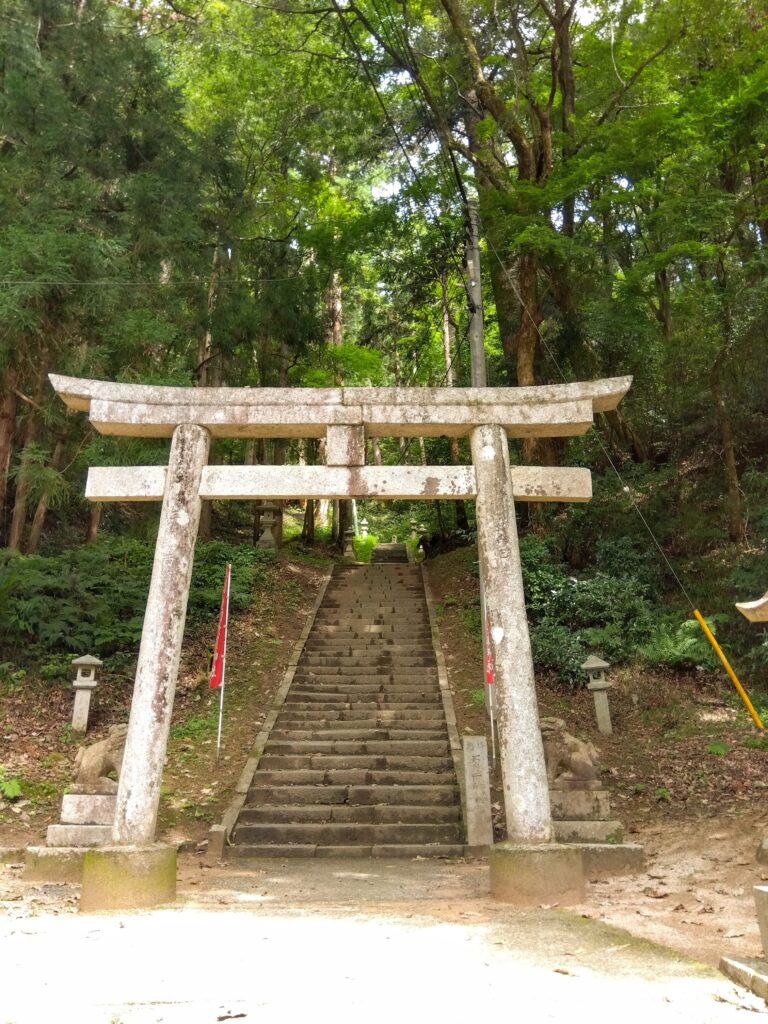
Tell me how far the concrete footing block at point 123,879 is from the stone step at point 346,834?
2843 millimetres

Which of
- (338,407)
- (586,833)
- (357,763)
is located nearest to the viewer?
(338,407)

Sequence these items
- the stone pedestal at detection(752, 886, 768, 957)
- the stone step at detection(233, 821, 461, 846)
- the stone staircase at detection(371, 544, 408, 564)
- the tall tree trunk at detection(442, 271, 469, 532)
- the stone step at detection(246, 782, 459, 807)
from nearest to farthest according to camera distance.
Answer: the stone pedestal at detection(752, 886, 768, 957), the stone step at detection(233, 821, 461, 846), the stone step at detection(246, 782, 459, 807), the tall tree trunk at detection(442, 271, 469, 532), the stone staircase at detection(371, 544, 408, 564)

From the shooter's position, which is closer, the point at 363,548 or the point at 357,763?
the point at 357,763

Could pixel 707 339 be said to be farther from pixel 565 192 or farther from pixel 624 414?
pixel 565 192

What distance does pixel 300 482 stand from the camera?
6.84 meters

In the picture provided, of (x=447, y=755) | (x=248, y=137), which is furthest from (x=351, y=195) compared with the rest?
(x=447, y=755)

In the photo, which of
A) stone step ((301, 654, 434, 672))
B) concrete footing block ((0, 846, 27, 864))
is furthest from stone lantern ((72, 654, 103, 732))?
stone step ((301, 654, 434, 672))

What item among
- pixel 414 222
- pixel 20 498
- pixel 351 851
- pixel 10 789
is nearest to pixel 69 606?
pixel 20 498

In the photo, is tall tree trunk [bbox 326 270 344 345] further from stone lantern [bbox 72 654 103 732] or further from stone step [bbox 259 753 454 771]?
stone step [bbox 259 753 454 771]

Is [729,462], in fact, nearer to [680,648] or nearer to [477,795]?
[680,648]

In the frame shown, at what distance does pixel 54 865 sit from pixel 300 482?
13.0ft

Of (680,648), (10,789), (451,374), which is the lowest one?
(10,789)

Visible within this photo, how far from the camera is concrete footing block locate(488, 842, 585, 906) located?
18.0 feet

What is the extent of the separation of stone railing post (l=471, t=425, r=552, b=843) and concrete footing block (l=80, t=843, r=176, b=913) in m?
2.64
